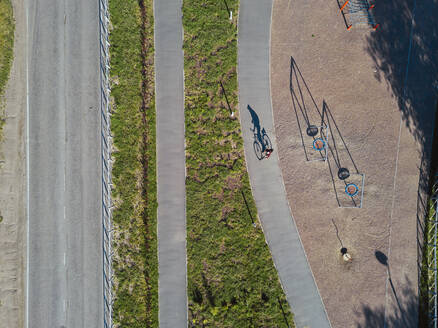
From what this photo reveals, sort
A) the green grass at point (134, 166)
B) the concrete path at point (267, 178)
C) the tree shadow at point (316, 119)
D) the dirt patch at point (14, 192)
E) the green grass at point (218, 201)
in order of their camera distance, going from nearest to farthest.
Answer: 1. the dirt patch at point (14, 192)
2. the green grass at point (134, 166)
3. the green grass at point (218, 201)
4. the concrete path at point (267, 178)
5. the tree shadow at point (316, 119)

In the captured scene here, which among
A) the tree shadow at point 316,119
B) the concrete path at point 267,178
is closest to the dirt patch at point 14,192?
the concrete path at point 267,178

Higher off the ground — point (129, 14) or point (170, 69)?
point (129, 14)

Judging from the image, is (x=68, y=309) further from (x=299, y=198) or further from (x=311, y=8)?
(x=311, y=8)

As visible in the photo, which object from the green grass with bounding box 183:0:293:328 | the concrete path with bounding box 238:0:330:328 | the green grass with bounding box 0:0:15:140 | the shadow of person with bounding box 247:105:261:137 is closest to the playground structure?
the concrete path with bounding box 238:0:330:328

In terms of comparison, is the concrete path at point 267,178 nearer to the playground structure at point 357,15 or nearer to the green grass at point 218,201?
the green grass at point 218,201

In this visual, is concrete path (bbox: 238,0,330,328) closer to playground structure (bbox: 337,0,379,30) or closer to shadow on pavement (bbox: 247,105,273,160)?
shadow on pavement (bbox: 247,105,273,160)

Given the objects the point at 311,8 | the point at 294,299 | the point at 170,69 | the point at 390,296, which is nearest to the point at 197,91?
the point at 170,69
